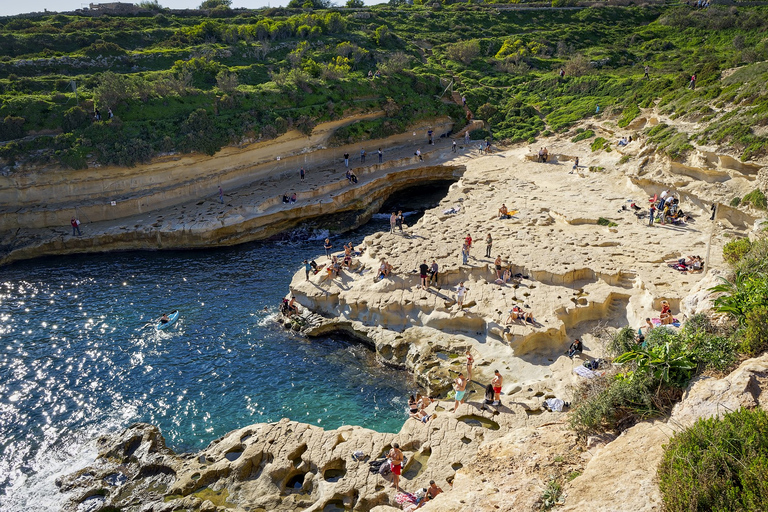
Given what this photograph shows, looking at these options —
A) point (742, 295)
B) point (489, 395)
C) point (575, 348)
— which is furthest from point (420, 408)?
point (742, 295)

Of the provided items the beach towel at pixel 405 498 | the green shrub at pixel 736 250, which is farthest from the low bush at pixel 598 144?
the beach towel at pixel 405 498

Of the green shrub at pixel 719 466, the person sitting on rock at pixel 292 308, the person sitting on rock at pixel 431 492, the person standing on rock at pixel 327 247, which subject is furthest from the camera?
the person standing on rock at pixel 327 247

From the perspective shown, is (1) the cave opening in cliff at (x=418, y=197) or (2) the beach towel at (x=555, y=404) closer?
(2) the beach towel at (x=555, y=404)

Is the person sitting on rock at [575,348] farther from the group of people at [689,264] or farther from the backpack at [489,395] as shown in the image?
Answer: the group of people at [689,264]

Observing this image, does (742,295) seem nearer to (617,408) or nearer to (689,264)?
(617,408)

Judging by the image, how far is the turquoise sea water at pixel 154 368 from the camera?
64.0 feet

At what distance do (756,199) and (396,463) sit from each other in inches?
784

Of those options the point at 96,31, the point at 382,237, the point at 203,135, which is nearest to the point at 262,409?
the point at 382,237

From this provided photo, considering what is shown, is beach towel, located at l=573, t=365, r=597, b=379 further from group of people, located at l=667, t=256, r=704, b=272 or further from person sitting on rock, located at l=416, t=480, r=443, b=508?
group of people, located at l=667, t=256, r=704, b=272

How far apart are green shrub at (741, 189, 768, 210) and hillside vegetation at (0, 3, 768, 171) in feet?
7.43

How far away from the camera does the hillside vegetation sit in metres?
35.3

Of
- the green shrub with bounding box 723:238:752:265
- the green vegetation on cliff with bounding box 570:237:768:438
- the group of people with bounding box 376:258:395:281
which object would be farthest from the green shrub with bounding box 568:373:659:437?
the group of people with bounding box 376:258:395:281

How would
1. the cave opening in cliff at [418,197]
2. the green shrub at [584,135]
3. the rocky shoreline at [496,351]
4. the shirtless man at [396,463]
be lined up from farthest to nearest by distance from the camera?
the green shrub at [584,135] → the cave opening in cliff at [418,197] → the shirtless man at [396,463] → the rocky shoreline at [496,351]

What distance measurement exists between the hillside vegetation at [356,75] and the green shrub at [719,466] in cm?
2121
